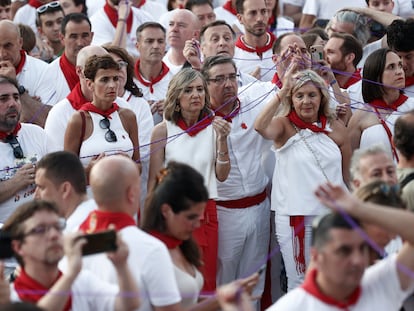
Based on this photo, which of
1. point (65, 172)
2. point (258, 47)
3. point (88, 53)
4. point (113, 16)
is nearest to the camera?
point (65, 172)

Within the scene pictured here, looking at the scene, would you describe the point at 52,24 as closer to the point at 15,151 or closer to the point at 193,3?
the point at 193,3

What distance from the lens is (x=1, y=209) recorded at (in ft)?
24.7

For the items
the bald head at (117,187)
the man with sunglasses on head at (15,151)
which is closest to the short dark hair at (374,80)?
the man with sunglasses on head at (15,151)

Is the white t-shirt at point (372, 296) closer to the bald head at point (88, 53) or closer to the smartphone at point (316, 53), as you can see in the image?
the smartphone at point (316, 53)

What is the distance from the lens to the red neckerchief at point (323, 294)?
4.81m

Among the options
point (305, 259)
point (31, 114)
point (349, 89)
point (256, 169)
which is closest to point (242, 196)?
point (256, 169)

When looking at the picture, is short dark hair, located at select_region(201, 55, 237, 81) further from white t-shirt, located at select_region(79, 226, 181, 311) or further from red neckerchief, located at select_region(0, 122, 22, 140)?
white t-shirt, located at select_region(79, 226, 181, 311)

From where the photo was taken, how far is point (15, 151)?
24.9ft

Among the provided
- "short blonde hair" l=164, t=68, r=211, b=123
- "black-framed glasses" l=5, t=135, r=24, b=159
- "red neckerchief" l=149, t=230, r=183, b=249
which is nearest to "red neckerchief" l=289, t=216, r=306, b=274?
"short blonde hair" l=164, t=68, r=211, b=123

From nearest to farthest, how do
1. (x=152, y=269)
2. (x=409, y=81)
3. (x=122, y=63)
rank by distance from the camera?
1. (x=152, y=269)
2. (x=409, y=81)
3. (x=122, y=63)

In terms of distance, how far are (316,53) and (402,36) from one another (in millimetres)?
744

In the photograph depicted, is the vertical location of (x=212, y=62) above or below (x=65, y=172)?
above

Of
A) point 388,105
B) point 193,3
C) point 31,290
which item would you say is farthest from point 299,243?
point 193,3

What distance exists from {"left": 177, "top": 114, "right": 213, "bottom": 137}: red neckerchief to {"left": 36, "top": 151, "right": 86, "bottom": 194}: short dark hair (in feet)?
5.75
